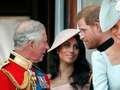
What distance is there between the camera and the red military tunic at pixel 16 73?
340 centimetres

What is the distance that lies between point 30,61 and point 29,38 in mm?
166

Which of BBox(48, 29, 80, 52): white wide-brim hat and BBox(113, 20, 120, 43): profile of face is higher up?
BBox(113, 20, 120, 43): profile of face

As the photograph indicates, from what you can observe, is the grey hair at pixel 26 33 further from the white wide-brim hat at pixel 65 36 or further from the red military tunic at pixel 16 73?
the white wide-brim hat at pixel 65 36

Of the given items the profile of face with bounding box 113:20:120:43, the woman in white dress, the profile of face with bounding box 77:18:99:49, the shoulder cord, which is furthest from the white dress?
the woman in white dress

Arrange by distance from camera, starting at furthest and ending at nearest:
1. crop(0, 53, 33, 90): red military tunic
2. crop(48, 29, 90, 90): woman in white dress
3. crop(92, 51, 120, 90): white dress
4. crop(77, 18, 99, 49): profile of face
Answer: crop(48, 29, 90, 90): woman in white dress < crop(0, 53, 33, 90): red military tunic < crop(77, 18, 99, 49): profile of face < crop(92, 51, 120, 90): white dress

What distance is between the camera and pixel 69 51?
4137 mm

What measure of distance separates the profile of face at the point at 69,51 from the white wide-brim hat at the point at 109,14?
1290 mm

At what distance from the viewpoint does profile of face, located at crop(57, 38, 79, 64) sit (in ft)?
13.6

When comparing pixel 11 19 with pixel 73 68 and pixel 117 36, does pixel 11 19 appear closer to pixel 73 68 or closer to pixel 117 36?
pixel 73 68

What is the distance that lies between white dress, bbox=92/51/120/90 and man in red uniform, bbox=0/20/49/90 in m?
0.81

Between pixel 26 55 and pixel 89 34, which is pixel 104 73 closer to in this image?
pixel 89 34

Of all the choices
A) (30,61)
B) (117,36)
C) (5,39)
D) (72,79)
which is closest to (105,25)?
(117,36)

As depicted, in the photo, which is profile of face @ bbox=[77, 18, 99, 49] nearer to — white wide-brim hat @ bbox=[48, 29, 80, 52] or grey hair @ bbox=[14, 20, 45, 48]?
grey hair @ bbox=[14, 20, 45, 48]

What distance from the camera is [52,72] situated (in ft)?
13.8
